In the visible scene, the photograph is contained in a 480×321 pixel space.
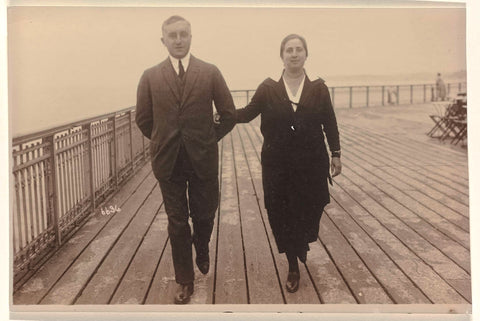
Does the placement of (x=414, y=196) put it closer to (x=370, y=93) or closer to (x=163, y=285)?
(x=370, y=93)

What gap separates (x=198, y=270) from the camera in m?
3.72

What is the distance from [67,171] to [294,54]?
7.46ft

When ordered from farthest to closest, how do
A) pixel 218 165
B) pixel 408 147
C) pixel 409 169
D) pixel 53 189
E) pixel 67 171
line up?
pixel 408 147 < pixel 409 169 < pixel 67 171 < pixel 53 189 < pixel 218 165

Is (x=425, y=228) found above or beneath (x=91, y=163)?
beneath

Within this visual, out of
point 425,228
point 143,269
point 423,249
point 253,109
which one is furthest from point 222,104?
point 425,228

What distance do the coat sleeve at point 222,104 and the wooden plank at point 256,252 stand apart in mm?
1031

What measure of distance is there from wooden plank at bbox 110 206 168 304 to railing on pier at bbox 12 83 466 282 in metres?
0.68

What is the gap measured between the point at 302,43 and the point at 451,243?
6.53 ft

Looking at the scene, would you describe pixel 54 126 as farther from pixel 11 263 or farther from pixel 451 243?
pixel 451 243

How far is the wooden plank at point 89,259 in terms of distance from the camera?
347 cm

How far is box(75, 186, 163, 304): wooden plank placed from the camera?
3.47 metres

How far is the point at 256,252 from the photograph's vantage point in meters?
4.00

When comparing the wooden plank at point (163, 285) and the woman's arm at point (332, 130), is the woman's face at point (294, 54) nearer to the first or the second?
the woman's arm at point (332, 130)

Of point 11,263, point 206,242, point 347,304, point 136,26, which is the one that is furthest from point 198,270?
point 136,26
